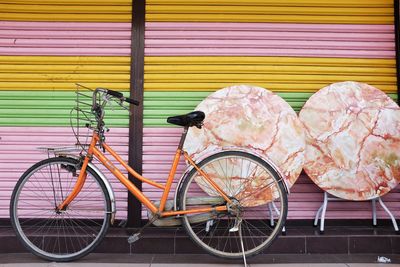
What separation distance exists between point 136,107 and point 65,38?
1183 mm

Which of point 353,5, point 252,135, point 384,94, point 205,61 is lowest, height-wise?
point 252,135

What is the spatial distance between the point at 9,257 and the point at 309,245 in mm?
3043

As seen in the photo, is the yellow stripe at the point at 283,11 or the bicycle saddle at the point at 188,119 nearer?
the bicycle saddle at the point at 188,119

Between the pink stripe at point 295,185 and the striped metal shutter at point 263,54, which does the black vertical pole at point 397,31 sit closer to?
the striped metal shutter at point 263,54

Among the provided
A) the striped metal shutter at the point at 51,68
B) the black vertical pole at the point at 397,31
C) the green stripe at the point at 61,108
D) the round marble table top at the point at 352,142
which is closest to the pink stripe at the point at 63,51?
the striped metal shutter at the point at 51,68

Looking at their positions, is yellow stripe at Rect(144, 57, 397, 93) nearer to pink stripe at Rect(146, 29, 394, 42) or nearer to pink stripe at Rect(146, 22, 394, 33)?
pink stripe at Rect(146, 29, 394, 42)

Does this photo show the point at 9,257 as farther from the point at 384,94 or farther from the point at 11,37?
the point at 384,94

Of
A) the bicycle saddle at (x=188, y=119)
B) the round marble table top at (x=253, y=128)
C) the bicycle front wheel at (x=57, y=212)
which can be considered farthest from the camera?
the round marble table top at (x=253, y=128)

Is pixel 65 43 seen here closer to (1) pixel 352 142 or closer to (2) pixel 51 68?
(2) pixel 51 68

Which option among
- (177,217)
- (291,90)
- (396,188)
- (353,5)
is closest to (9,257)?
(177,217)

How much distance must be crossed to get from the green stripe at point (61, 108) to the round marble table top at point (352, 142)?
17.6 inches

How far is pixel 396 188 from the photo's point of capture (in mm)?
4902

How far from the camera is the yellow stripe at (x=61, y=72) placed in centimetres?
489

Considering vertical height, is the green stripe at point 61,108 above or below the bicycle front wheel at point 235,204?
above
